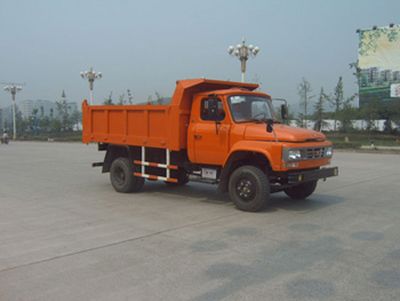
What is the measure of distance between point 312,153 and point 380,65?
4754 cm

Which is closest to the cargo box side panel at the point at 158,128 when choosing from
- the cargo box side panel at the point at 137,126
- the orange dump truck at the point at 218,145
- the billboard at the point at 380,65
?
the orange dump truck at the point at 218,145

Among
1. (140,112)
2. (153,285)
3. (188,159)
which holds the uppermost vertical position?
(140,112)

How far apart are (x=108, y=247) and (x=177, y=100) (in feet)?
14.0

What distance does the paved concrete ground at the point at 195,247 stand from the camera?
4.54 m

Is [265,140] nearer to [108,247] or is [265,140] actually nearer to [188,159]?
[188,159]

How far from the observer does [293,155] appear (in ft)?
26.0

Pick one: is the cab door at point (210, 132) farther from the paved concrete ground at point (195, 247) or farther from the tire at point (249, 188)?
the paved concrete ground at point (195, 247)

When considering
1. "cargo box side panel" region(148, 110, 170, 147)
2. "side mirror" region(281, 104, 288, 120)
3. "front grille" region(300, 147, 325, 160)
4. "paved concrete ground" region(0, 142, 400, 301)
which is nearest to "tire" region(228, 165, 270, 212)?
"paved concrete ground" region(0, 142, 400, 301)

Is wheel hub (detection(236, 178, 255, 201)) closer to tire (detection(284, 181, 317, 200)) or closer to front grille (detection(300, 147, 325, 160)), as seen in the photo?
front grille (detection(300, 147, 325, 160))

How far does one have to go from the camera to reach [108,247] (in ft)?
19.9

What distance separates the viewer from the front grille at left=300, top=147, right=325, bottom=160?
8139mm

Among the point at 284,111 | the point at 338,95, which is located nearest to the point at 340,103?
the point at 338,95

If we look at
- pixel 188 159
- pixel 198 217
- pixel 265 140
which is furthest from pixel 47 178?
pixel 265 140

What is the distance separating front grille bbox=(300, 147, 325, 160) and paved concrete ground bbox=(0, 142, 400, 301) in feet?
3.55
